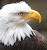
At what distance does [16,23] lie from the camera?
2.25 metres

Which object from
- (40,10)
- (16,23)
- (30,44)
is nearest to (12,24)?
(16,23)

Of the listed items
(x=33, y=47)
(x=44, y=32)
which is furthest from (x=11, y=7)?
(x=44, y=32)

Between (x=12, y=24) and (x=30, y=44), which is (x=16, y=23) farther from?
(x=30, y=44)

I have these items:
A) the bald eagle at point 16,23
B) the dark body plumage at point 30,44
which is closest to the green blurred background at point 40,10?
the dark body plumage at point 30,44

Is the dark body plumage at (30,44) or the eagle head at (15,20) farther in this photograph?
the dark body plumage at (30,44)

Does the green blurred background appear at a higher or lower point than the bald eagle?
lower

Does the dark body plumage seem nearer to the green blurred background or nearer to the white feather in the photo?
the white feather

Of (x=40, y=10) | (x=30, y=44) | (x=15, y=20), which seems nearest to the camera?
(x=15, y=20)

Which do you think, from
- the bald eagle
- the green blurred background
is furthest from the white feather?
the green blurred background

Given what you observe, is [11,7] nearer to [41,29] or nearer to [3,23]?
[3,23]

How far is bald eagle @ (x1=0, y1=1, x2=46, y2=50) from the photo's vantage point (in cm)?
223

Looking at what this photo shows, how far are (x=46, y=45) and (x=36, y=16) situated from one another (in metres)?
0.50

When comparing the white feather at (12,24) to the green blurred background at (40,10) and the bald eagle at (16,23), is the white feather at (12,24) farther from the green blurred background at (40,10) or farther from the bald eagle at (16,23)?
the green blurred background at (40,10)

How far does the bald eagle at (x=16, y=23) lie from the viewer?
2.23 meters
